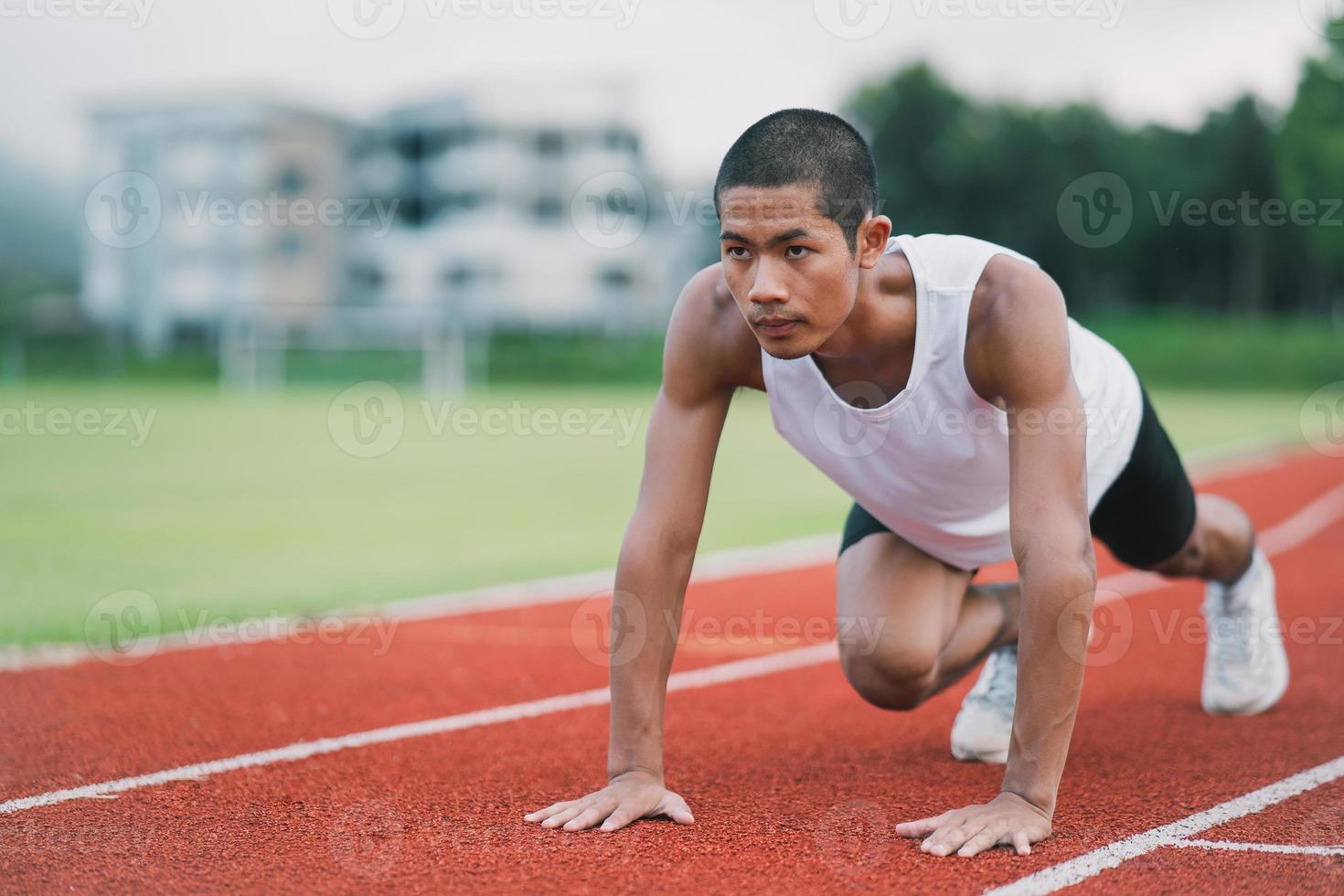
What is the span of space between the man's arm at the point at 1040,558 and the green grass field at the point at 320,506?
16.0 feet

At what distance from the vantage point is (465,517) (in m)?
12.2

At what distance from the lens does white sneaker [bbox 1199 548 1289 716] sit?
4797 millimetres

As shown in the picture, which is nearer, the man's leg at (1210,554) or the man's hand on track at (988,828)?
the man's hand on track at (988,828)

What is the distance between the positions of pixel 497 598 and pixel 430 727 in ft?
10.3

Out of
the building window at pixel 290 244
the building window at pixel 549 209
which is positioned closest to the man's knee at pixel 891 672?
the building window at pixel 549 209

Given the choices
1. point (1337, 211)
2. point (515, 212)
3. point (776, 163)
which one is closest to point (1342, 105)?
point (1337, 211)

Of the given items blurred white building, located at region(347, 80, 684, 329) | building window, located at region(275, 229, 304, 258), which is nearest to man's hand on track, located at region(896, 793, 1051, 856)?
blurred white building, located at region(347, 80, 684, 329)

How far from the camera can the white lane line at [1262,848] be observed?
3184 mm

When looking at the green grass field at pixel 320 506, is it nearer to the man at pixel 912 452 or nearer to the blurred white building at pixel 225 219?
the man at pixel 912 452

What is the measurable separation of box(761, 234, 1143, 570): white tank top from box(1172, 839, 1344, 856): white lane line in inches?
42.0

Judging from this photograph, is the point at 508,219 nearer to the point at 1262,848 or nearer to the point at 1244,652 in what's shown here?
the point at 1244,652

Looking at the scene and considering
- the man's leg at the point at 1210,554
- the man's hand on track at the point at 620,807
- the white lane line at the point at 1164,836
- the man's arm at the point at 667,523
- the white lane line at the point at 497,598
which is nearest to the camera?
the white lane line at the point at 1164,836

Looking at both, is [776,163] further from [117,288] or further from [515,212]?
[117,288]

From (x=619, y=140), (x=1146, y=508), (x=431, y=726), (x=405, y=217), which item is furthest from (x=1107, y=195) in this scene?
(x=431, y=726)
